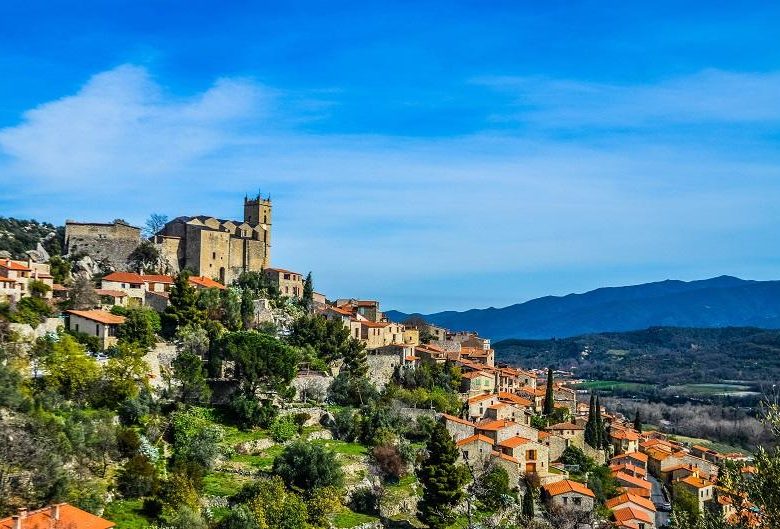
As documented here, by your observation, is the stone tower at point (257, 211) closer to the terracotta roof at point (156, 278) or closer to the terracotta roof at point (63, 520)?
the terracotta roof at point (156, 278)

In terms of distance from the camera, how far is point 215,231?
66.7 m

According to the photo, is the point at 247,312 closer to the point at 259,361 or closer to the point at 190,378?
the point at 259,361

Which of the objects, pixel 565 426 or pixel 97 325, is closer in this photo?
pixel 97 325

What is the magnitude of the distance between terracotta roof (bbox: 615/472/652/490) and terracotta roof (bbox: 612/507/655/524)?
19.2 feet

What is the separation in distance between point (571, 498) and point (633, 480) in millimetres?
11047

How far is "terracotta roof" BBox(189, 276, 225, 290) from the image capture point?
196ft

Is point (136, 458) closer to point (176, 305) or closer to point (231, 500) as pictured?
point (231, 500)

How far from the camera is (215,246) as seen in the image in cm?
6631

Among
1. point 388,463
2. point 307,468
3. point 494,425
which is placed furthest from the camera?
point 494,425

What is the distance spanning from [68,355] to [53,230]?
112ft

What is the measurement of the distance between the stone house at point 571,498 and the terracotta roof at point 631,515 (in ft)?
8.04

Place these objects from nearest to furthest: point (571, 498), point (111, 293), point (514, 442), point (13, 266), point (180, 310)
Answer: point (571, 498) → point (13, 266) → point (180, 310) → point (514, 442) → point (111, 293)

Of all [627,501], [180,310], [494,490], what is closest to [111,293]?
[180,310]

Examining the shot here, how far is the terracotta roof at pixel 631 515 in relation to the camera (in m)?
51.1
